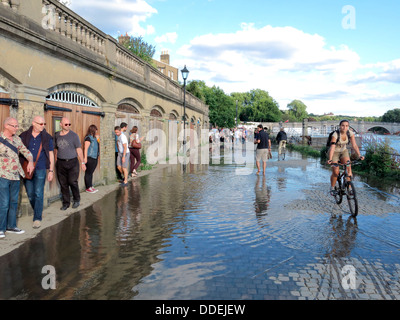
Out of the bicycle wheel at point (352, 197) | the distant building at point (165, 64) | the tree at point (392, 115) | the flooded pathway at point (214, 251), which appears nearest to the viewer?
the flooded pathway at point (214, 251)

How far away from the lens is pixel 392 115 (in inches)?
5044

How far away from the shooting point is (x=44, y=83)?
7.21m

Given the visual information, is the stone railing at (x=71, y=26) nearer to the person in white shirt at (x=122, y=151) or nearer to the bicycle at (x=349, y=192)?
the person in white shirt at (x=122, y=151)

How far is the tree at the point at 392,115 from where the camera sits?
Result: 12629 centimetres

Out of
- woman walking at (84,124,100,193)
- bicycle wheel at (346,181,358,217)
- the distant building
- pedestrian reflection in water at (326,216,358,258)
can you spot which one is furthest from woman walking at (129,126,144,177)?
the distant building

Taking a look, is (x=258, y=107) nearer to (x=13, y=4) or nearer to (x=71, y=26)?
(x=71, y=26)

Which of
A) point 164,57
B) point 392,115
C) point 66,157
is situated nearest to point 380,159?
point 66,157

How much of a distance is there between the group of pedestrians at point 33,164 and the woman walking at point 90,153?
115 centimetres

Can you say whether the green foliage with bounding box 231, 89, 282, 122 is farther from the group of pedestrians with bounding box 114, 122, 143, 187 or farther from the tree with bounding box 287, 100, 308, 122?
the group of pedestrians with bounding box 114, 122, 143, 187

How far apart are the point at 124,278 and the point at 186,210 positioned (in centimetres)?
351

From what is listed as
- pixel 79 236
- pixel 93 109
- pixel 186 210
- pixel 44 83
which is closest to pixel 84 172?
pixel 93 109

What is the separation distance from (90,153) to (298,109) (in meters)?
165

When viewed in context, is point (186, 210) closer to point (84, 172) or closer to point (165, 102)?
point (84, 172)

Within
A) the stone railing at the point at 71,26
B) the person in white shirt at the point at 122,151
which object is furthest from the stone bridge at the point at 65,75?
the person in white shirt at the point at 122,151
